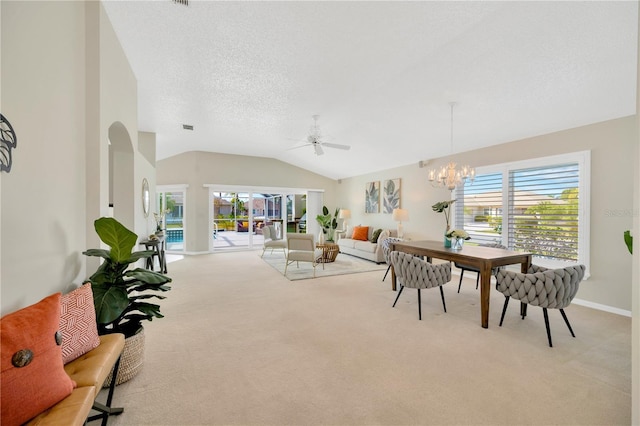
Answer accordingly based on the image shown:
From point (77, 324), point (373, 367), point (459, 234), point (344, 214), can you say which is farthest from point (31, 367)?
point (344, 214)

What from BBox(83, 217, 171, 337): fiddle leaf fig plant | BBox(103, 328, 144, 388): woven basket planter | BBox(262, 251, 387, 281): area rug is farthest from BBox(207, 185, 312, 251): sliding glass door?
BBox(83, 217, 171, 337): fiddle leaf fig plant

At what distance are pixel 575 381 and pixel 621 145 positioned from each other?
3122mm

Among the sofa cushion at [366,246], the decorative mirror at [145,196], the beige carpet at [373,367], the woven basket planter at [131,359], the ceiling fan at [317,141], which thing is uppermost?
the ceiling fan at [317,141]

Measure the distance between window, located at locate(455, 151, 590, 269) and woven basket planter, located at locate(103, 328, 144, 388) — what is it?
5236 mm

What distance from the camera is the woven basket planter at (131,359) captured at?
6.30 feet

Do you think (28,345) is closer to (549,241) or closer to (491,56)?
(491,56)

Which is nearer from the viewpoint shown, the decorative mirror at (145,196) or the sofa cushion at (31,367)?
the sofa cushion at (31,367)

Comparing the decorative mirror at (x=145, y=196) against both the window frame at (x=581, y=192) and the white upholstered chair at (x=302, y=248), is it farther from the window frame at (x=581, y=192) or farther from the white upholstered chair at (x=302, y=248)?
the window frame at (x=581, y=192)

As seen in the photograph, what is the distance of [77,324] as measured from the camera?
4.74ft

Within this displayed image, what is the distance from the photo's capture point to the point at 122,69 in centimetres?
293

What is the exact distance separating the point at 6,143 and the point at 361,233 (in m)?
6.99

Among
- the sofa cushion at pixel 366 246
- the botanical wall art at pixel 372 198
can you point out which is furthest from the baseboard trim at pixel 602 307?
the botanical wall art at pixel 372 198

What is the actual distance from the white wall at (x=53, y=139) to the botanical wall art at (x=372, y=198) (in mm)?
6367

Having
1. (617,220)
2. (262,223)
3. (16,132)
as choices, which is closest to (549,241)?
(617,220)
